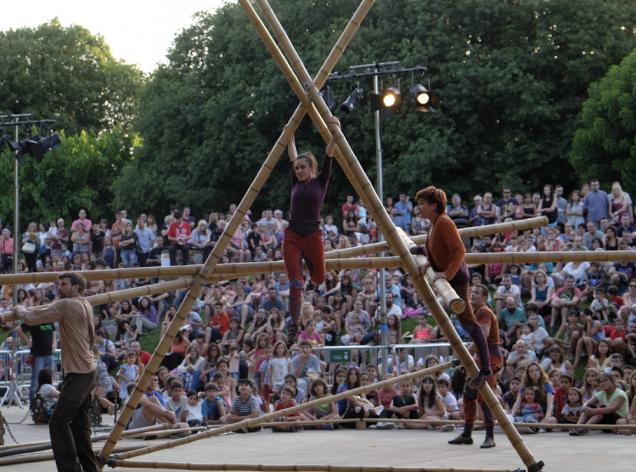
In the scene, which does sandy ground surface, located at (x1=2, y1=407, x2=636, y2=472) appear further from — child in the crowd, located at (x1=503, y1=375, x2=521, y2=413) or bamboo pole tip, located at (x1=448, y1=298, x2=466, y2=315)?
bamboo pole tip, located at (x1=448, y1=298, x2=466, y2=315)

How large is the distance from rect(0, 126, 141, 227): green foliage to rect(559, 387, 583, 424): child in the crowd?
1133 inches

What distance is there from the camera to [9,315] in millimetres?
8367

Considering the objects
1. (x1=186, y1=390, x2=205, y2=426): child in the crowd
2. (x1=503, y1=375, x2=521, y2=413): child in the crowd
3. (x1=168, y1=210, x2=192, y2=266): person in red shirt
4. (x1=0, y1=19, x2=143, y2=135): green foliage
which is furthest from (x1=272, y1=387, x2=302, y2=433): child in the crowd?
(x1=0, y1=19, x2=143, y2=135): green foliage

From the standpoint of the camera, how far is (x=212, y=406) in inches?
548

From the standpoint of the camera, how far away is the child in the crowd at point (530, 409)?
12.8m

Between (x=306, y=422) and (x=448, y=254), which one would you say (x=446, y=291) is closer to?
(x=448, y=254)

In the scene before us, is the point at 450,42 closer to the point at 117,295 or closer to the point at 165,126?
the point at 165,126

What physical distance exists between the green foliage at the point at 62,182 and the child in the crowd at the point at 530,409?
2838cm

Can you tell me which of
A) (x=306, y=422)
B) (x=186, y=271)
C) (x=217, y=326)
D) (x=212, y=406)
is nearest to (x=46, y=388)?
(x=212, y=406)

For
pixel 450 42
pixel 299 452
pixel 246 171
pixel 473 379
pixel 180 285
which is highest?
pixel 450 42

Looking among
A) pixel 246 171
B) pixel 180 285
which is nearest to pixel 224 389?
pixel 180 285

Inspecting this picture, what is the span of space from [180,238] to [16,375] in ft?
14.0

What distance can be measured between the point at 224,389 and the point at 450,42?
1725cm

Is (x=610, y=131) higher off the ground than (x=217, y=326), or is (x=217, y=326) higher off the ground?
(x=610, y=131)
